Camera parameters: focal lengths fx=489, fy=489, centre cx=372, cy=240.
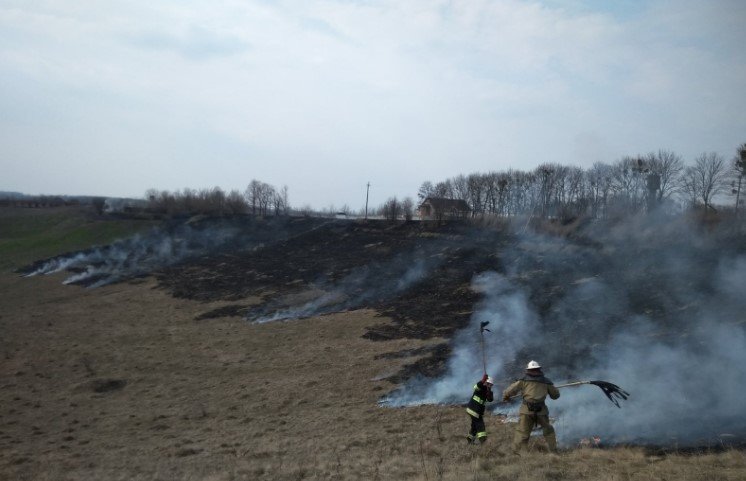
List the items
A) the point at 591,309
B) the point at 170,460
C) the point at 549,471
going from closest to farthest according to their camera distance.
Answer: the point at 549,471
the point at 170,460
the point at 591,309

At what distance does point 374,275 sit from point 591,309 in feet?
49.5

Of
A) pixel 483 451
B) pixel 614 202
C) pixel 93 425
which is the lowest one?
pixel 93 425

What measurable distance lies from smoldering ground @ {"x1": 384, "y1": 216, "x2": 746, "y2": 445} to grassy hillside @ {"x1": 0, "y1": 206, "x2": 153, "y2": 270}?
38.6 metres

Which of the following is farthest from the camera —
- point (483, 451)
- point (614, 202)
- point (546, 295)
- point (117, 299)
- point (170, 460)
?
point (614, 202)

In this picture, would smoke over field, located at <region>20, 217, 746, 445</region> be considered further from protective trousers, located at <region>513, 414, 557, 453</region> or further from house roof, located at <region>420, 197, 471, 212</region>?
house roof, located at <region>420, 197, 471, 212</region>

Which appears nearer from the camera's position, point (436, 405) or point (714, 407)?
point (714, 407)

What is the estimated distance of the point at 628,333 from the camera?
16.5 meters

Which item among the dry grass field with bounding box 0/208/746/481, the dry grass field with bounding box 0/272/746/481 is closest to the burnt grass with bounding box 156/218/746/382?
the dry grass field with bounding box 0/208/746/481

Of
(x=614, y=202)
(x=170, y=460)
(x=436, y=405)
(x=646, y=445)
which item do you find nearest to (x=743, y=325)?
(x=646, y=445)

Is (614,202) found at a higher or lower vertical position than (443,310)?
higher

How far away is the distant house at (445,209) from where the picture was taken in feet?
154

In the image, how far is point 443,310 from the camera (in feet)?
76.1

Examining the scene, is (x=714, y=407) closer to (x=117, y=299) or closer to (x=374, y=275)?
(x=374, y=275)

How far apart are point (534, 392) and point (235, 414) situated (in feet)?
27.9
